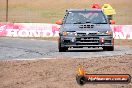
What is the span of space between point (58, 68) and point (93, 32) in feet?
22.1

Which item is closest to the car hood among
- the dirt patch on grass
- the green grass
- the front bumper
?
the front bumper

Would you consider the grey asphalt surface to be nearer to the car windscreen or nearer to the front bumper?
the front bumper

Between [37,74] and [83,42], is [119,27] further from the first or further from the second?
[37,74]

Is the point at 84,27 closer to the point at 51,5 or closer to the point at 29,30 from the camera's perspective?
the point at 29,30

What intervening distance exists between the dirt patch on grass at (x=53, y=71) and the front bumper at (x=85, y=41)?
3.98 metres

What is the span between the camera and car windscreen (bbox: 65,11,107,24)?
1970cm

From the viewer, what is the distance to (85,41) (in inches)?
747

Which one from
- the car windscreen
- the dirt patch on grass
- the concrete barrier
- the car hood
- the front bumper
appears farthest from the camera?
the concrete barrier

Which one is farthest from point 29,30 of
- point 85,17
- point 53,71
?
point 53,71

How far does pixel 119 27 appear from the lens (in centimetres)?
3019

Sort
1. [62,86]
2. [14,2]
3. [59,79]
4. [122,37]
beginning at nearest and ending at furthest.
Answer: [62,86]
[59,79]
[122,37]
[14,2]

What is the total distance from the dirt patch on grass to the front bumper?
3982 mm

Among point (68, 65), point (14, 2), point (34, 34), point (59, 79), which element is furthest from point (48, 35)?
point (14, 2)

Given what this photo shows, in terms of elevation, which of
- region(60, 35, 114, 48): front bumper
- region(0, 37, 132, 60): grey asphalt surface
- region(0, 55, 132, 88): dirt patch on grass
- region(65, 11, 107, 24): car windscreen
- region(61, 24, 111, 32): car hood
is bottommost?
region(0, 55, 132, 88): dirt patch on grass
